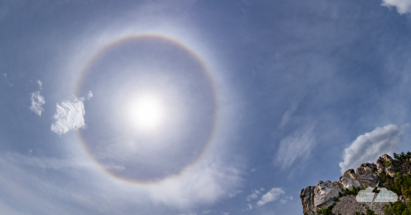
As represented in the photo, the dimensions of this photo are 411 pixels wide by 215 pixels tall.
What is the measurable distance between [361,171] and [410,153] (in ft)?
68.3

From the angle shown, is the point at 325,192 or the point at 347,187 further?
the point at 325,192

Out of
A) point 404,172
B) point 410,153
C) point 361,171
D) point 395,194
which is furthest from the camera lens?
point 361,171

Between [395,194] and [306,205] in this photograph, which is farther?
[306,205]

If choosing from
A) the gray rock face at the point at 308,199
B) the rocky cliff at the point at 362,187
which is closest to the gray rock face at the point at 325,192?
the rocky cliff at the point at 362,187

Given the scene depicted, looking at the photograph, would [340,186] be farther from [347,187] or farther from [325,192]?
[325,192]

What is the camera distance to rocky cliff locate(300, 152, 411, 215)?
75750 millimetres

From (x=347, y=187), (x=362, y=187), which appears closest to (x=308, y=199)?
(x=347, y=187)

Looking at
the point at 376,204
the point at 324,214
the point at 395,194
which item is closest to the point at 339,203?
the point at 324,214

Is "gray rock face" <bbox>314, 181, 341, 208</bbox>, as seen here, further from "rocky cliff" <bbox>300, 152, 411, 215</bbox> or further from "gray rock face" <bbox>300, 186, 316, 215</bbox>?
"gray rock face" <bbox>300, 186, 316, 215</bbox>

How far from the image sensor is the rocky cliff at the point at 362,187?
2982 inches

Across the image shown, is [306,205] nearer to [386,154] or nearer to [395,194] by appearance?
[395,194]

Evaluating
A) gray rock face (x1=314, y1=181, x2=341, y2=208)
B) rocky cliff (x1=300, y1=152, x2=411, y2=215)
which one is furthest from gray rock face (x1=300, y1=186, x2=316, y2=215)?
gray rock face (x1=314, y1=181, x2=341, y2=208)

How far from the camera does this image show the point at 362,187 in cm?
8931

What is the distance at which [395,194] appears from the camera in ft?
249
